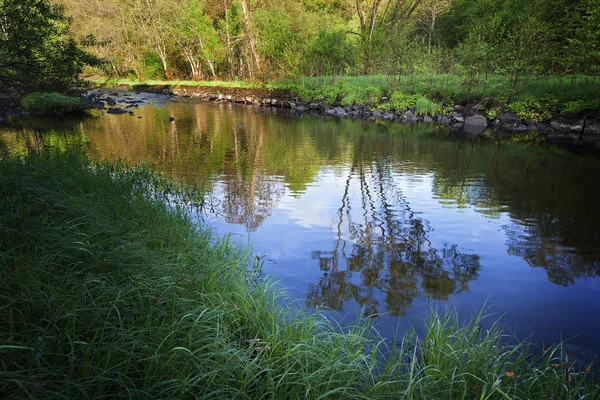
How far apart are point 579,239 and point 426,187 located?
11.5 feet

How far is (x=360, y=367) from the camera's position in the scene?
9.20 ft

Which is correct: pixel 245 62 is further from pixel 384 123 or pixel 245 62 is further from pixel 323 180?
pixel 323 180

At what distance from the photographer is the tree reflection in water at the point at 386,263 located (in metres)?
4.64

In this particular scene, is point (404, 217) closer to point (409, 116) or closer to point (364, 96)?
point (409, 116)

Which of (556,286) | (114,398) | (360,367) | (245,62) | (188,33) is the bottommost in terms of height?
(556,286)

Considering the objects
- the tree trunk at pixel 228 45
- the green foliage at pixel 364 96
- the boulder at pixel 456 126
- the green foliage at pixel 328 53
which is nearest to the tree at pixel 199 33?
the tree trunk at pixel 228 45

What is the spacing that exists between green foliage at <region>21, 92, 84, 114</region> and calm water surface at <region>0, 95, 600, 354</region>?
13.2ft

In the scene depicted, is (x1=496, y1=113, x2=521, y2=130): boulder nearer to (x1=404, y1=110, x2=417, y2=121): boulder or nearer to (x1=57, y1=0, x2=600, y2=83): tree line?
(x1=57, y1=0, x2=600, y2=83): tree line

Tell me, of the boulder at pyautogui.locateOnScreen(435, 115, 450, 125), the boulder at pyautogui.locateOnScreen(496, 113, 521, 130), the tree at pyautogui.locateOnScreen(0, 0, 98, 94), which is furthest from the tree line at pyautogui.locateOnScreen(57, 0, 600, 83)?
the boulder at pyautogui.locateOnScreen(435, 115, 450, 125)

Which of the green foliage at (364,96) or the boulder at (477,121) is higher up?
the green foliage at (364,96)

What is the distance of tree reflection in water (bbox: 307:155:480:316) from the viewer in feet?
15.2

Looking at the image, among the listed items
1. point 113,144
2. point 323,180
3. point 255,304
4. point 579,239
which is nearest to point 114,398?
point 255,304

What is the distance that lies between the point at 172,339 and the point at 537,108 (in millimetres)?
20842

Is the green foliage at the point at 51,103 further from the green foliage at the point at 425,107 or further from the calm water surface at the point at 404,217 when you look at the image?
the green foliage at the point at 425,107
